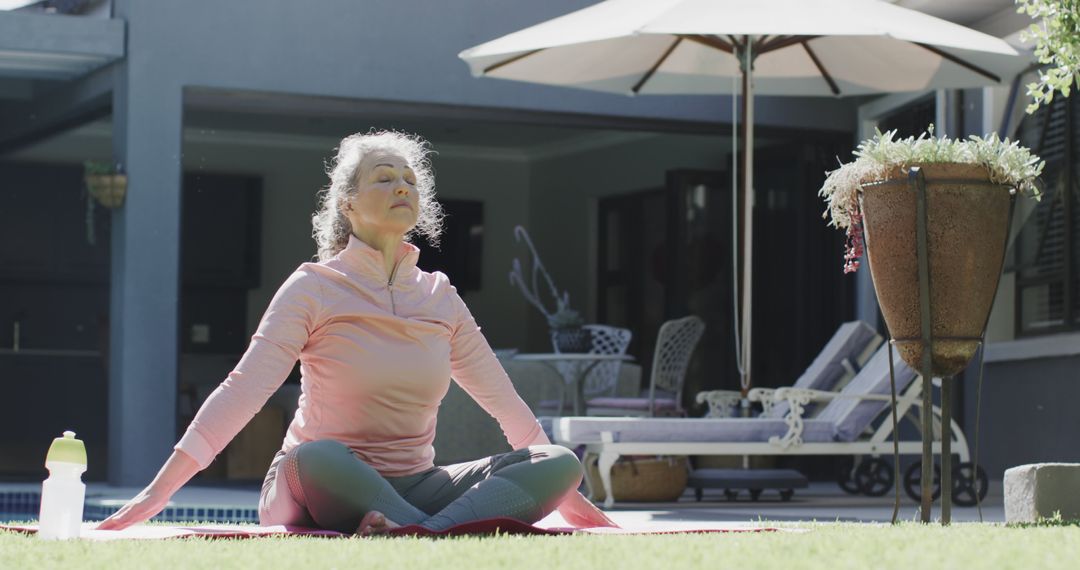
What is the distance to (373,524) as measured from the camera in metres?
3.38

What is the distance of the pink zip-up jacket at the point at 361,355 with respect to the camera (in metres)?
3.52

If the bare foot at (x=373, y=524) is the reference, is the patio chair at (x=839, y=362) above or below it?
above

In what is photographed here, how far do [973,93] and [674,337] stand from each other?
2072mm

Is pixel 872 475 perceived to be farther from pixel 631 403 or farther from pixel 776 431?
pixel 631 403

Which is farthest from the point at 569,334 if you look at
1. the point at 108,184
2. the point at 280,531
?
the point at 280,531

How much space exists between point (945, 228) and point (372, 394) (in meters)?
1.51

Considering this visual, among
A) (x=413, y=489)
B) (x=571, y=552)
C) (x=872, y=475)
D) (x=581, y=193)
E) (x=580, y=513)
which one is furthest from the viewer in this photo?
(x=581, y=193)

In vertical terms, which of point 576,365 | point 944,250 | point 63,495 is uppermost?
point 944,250

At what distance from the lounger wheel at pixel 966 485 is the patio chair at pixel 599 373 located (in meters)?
2.36

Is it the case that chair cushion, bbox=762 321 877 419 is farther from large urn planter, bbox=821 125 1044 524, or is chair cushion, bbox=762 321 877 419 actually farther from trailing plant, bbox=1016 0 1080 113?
large urn planter, bbox=821 125 1044 524

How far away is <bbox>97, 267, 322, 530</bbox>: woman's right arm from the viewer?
3.23 m

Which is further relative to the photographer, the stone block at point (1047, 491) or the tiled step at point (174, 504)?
the tiled step at point (174, 504)

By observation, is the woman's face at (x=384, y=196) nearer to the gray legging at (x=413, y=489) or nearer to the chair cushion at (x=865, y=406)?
the gray legging at (x=413, y=489)

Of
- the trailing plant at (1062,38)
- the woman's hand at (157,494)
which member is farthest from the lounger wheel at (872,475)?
the woman's hand at (157,494)
